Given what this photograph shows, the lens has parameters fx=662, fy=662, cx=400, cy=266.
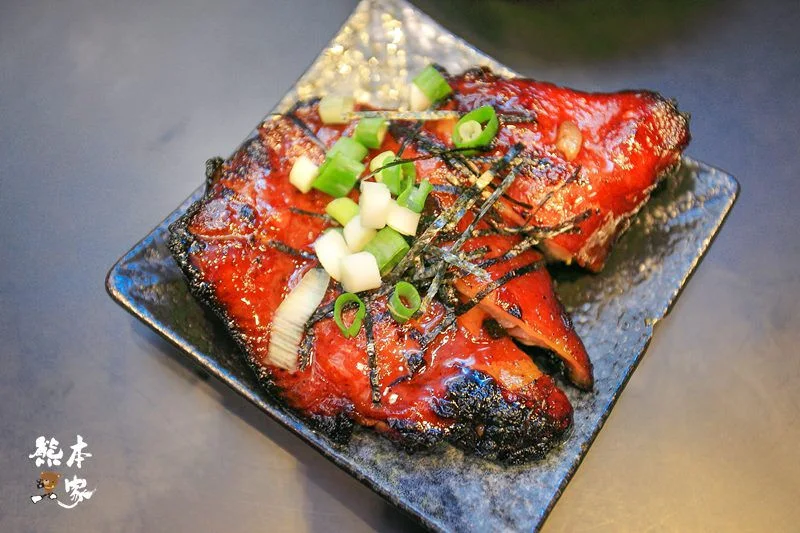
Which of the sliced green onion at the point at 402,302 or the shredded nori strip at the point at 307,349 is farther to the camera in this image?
the shredded nori strip at the point at 307,349

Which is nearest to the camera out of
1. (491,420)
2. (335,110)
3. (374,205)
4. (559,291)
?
(491,420)

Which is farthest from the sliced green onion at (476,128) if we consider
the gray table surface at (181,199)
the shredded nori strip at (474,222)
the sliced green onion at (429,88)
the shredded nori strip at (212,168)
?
the gray table surface at (181,199)

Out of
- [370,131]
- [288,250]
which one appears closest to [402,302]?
[288,250]

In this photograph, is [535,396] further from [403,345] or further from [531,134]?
[531,134]

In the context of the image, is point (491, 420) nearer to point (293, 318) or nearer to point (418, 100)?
point (293, 318)

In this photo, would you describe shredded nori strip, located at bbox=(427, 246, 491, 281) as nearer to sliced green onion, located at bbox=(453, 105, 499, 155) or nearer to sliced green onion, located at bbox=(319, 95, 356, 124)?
sliced green onion, located at bbox=(453, 105, 499, 155)

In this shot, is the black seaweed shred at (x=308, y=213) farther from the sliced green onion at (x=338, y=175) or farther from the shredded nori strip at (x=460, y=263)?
the shredded nori strip at (x=460, y=263)

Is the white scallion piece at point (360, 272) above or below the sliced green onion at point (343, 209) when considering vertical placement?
below
